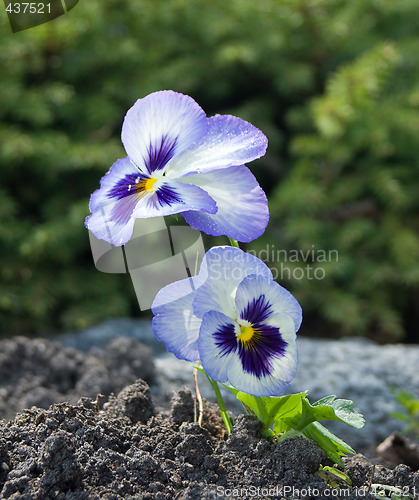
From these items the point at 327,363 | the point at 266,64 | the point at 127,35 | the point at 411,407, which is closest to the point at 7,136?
the point at 127,35

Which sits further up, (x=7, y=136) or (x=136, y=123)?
(x=136, y=123)

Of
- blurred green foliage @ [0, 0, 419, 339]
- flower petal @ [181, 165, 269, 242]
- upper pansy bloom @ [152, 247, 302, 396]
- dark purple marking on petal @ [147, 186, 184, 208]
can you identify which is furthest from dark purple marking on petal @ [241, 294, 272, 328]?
blurred green foliage @ [0, 0, 419, 339]

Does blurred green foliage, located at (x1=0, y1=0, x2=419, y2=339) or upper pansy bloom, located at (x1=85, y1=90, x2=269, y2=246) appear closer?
upper pansy bloom, located at (x1=85, y1=90, x2=269, y2=246)

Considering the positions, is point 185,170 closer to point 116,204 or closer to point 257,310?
point 116,204

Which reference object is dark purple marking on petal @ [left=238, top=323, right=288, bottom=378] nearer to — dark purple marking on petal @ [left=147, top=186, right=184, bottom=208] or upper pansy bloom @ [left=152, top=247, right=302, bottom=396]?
upper pansy bloom @ [left=152, top=247, right=302, bottom=396]

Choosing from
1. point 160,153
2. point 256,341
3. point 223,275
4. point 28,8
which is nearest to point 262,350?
point 256,341

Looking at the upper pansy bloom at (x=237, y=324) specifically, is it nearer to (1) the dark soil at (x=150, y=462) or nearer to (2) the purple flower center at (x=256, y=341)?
(2) the purple flower center at (x=256, y=341)

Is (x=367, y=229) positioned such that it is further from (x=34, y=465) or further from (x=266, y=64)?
(x=34, y=465)
